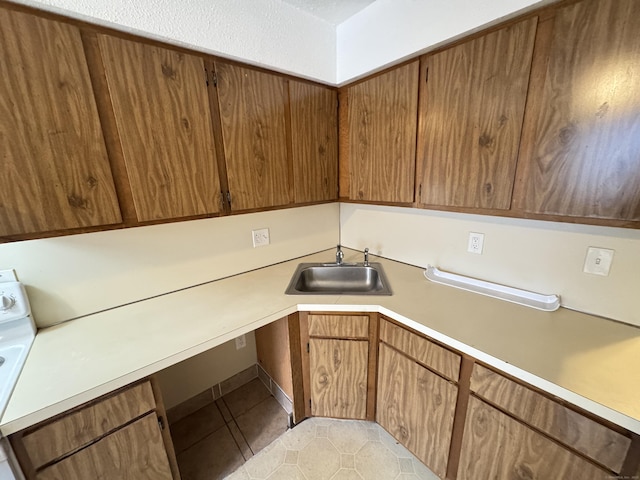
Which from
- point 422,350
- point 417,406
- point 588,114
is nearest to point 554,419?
point 422,350

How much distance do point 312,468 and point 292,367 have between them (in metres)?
0.53

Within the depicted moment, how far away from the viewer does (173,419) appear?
5.54ft

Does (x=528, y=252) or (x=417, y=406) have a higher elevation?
(x=528, y=252)

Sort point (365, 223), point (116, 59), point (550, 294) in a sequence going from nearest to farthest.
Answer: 1. point (116, 59)
2. point (550, 294)
3. point (365, 223)

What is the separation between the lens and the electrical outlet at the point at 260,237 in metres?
1.77

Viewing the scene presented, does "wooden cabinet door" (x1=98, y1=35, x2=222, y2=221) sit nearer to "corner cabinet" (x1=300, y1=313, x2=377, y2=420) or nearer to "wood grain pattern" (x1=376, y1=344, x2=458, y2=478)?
"corner cabinet" (x1=300, y1=313, x2=377, y2=420)

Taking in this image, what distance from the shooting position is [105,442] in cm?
90

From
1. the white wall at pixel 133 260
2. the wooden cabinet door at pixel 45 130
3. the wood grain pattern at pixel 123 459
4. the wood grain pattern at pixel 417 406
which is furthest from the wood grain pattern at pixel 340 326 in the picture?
the wooden cabinet door at pixel 45 130

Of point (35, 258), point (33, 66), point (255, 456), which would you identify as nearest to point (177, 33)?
point (33, 66)

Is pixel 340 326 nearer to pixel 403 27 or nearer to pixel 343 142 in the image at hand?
pixel 343 142

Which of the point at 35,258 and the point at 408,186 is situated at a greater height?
the point at 408,186

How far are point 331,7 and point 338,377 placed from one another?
6.92 ft

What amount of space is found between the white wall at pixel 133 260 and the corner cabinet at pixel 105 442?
593mm

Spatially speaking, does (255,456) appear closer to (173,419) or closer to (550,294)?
(173,419)
